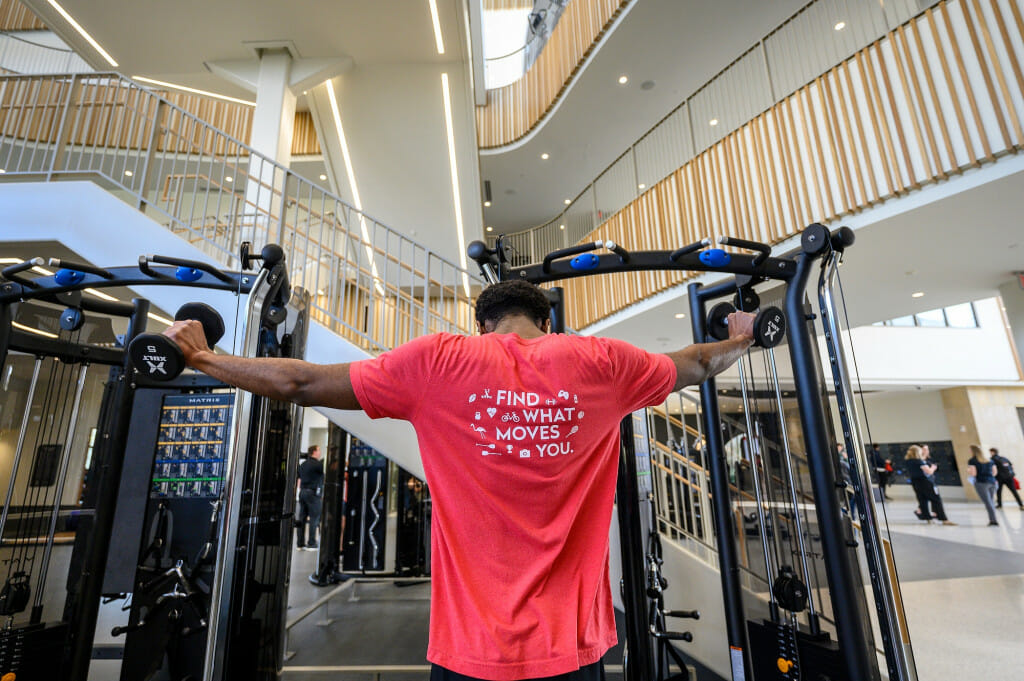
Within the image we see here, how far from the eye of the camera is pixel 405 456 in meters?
3.38

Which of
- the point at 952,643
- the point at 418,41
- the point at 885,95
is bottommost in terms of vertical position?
the point at 952,643

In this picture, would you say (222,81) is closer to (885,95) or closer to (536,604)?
(885,95)

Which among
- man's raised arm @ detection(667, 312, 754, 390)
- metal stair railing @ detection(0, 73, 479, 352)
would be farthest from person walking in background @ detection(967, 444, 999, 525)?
man's raised arm @ detection(667, 312, 754, 390)

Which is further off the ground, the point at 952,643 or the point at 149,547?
the point at 149,547

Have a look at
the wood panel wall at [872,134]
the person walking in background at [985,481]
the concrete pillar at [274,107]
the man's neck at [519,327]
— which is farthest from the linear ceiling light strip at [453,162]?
the person walking in background at [985,481]

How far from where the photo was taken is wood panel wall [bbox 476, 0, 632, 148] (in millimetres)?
7516

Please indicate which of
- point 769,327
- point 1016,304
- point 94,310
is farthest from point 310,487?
point 1016,304

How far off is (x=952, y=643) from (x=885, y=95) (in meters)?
4.28

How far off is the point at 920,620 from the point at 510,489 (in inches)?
181

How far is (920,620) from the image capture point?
3803 millimetres

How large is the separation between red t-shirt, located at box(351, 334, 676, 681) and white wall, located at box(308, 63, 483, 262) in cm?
669

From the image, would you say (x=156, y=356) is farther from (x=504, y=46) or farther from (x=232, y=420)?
(x=504, y=46)

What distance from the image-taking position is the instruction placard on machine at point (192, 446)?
10.0 ft

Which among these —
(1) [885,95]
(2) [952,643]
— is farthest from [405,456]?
(1) [885,95]
